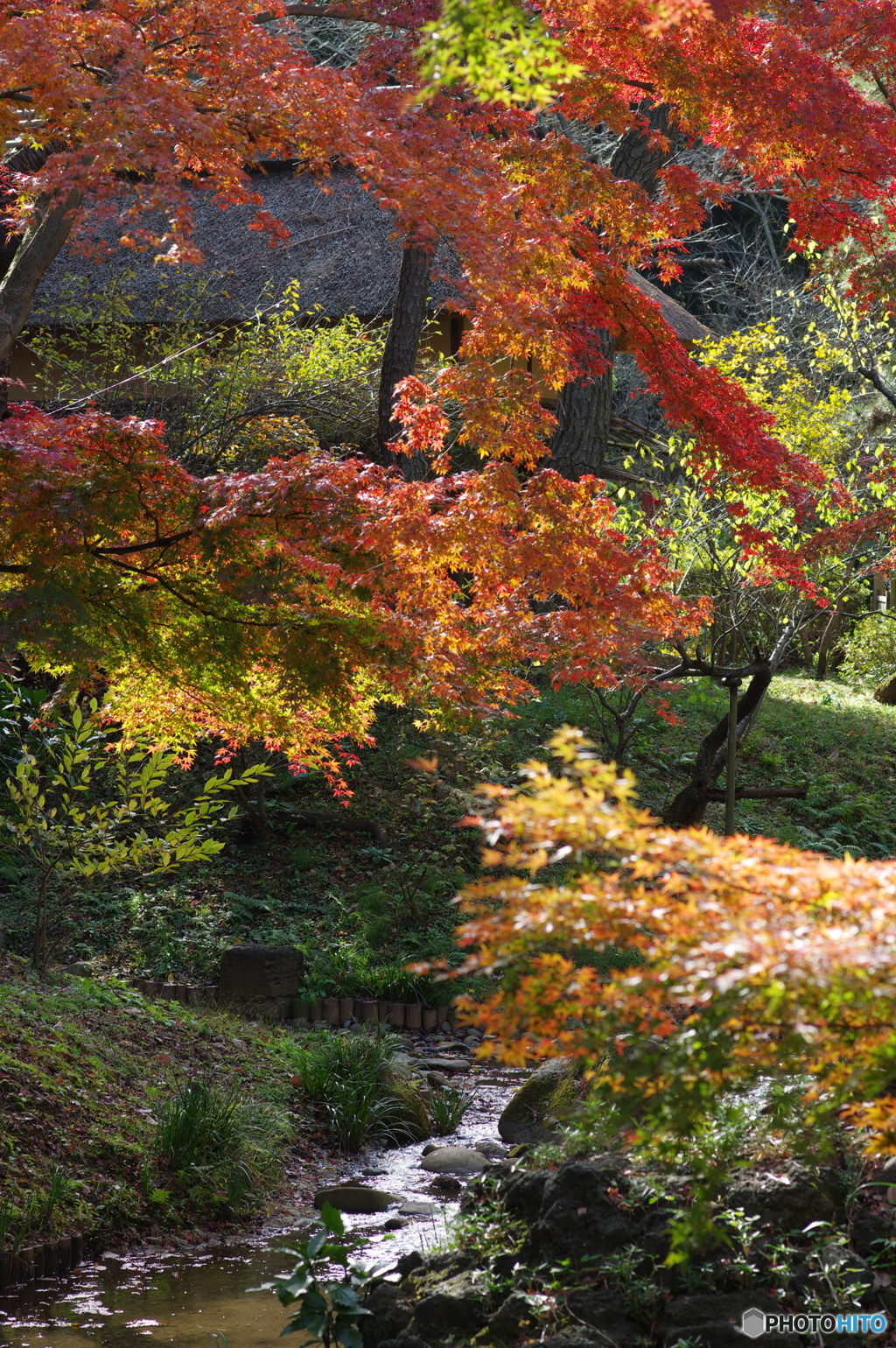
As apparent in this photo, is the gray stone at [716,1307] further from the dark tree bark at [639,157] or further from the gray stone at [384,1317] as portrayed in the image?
Answer: the dark tree bark at [639,157]

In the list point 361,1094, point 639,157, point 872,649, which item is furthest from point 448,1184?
point 872,649

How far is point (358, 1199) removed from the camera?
5.15 m

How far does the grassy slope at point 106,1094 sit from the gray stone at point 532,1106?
957 mm

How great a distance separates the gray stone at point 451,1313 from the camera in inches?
129

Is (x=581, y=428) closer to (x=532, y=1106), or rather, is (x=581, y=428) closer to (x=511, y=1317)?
(x=532, y=1106)

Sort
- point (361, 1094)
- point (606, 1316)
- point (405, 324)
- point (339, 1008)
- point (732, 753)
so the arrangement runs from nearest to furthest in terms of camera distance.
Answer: point (606, 1316) → point (361, 1094) → point (339, 1008) → point (732, 753) → point (405, 324)

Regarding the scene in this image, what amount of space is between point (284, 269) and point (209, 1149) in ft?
35.0

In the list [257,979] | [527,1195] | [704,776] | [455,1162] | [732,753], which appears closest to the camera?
[527,1195]

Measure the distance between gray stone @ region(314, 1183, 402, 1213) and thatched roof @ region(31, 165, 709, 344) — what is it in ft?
30.9

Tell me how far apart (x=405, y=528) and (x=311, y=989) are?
4.45 m

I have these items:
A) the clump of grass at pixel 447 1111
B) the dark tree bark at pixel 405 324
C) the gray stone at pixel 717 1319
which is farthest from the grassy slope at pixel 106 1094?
the dark tree bark at pixel 405 324

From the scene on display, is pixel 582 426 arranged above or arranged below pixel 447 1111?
above

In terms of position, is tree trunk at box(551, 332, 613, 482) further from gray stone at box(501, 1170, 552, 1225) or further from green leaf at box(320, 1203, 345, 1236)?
green leaf at box(320, 1203, 345, 1236)

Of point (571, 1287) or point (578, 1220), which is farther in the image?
point (578, 1220)
